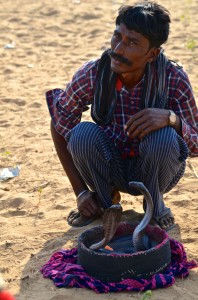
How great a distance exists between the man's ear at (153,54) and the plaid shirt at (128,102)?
110mm

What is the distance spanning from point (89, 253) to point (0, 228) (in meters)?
0.99

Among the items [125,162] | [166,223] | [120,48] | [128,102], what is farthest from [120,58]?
[166,223]

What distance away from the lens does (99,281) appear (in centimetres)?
379

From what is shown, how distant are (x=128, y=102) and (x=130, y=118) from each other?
0.50ft

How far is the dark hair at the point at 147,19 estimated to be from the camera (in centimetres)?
413

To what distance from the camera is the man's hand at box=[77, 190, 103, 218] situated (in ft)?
14.9

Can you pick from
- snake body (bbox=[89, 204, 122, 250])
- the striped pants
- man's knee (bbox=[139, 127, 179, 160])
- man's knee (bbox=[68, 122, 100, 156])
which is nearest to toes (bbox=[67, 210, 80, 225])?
the striped pants

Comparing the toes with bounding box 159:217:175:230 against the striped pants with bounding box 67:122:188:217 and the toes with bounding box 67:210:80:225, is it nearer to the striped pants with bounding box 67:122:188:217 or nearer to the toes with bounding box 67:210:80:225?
the striped pants with bounding box 67:122:188:217

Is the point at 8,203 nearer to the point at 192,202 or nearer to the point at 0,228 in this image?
the point at 0,228

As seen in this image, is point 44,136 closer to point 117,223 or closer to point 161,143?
point 161,143

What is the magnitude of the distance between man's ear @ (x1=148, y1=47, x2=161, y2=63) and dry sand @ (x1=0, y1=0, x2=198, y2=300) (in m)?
1.04

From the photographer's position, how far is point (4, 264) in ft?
13.6

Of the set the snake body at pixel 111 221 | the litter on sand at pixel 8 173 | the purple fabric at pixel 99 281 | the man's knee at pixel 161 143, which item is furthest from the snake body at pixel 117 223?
the litter on sand at pixel 8 173

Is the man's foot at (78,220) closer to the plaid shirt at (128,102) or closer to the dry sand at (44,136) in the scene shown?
the dry sand at (44,136)
